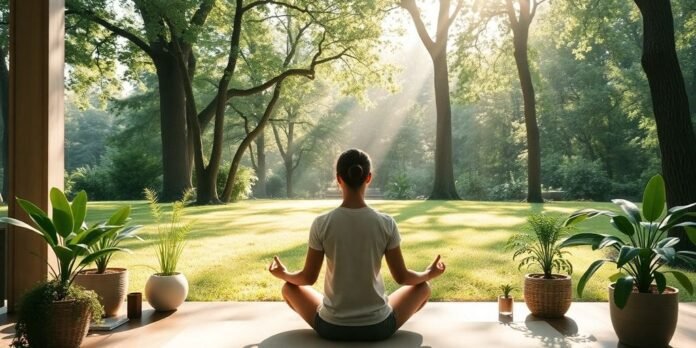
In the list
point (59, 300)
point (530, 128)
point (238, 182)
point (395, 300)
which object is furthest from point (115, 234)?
point (530, 128)

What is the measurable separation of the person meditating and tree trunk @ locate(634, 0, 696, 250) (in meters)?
4.65

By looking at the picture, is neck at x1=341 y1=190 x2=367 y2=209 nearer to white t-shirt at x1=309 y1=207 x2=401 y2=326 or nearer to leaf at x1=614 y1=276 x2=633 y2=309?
white t-shirt at x1=309 y1=207 x2=401 y2=326

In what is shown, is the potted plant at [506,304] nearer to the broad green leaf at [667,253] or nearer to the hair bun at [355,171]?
the broad green leaf at [667,253]

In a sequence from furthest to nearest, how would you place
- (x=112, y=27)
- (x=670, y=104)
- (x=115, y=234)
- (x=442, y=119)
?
(x=442, y=119) → (x=112, y=27) → (x=670, y=104) → (x=115, y=234)

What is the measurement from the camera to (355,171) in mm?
3461

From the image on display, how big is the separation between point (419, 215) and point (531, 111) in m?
7.84

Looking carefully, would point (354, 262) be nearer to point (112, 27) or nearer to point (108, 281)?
point (108, 281)

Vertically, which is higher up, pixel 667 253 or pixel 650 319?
pixel 667 253

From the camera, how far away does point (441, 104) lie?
2020cm

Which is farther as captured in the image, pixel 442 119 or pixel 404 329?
pixel 442 119

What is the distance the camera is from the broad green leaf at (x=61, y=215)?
12.9 ft

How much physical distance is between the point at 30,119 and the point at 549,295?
4318 millimetres

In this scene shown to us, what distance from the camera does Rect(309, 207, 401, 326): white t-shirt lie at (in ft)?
11.5

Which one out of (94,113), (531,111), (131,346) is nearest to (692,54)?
(531,111)
